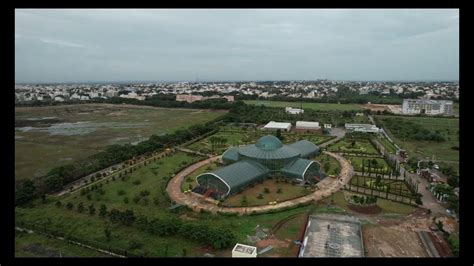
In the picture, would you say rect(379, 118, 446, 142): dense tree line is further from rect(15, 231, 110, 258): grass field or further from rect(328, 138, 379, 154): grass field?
rect(15, 231, 110, 258): grass field

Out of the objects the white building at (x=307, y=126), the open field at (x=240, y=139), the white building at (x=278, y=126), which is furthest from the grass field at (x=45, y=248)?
the white building at (x=307, y=126)

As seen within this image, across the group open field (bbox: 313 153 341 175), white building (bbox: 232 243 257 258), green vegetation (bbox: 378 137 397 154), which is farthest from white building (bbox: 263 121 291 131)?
white building (bbox: 232 243 257 258)

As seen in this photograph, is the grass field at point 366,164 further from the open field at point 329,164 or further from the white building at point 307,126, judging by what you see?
the white building at point 307,126

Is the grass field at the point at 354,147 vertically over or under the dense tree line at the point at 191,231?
over

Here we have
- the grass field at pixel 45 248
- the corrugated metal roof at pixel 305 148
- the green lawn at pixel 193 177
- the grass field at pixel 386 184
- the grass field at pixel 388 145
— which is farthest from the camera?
the grass field at pixel 388 145
